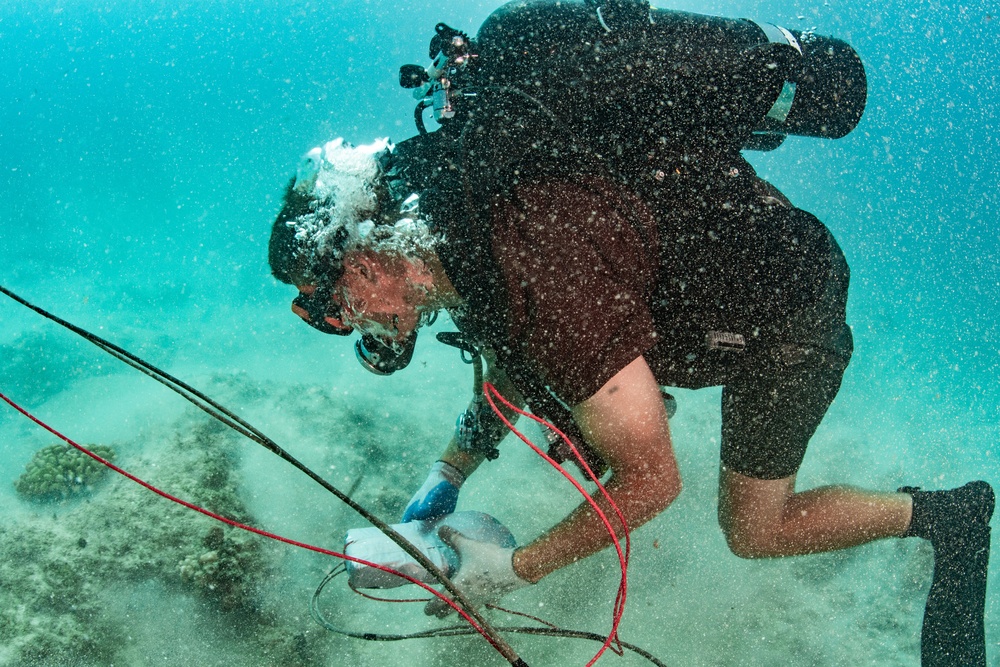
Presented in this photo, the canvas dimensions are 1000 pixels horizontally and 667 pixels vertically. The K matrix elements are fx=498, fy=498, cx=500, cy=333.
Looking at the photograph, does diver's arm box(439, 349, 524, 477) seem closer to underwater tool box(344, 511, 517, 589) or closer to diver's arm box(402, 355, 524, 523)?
diver's arm box(402, 355, 524, 523)

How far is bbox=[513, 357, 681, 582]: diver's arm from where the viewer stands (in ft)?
4.77

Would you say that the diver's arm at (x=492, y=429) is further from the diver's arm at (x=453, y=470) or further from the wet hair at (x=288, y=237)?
the wet hair at (x=288, y=237)

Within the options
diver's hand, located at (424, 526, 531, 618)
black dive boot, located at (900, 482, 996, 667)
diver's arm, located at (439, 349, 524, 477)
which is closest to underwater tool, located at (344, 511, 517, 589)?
diver's hand, located at (424, 526, 531, 618)

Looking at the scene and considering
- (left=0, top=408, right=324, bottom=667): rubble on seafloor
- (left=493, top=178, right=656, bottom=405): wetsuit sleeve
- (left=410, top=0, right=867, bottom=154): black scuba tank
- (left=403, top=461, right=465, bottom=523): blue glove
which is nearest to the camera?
(left=493, top=178, right=656, bottom=405): wetsuit sleeve

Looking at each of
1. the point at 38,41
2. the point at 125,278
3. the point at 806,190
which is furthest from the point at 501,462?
the point at 38,41

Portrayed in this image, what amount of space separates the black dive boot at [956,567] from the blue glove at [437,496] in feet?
7.71

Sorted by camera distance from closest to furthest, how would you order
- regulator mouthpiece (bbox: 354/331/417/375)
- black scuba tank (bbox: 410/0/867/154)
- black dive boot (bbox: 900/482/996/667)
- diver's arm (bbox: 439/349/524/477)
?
black scuba tank (bbox: 410/0/867/154), regulator mouthpiece (bbox: 354/331/417/375), black dive boot (bbox: 900/482/996/667), diver's arm (bbox: 439/349/524/477)

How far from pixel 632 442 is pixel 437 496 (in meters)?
1.65

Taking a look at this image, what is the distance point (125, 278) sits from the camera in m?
18.0

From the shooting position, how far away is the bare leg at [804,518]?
2322 mm

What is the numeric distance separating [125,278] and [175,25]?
56431mm

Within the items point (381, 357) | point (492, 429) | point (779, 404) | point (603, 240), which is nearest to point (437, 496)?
point (492, 429)

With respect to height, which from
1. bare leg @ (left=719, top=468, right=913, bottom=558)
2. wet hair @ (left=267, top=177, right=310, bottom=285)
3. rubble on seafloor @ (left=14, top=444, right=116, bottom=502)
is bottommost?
rubble on seafloor @ (left=14, top=444, right=116, bottom=502)

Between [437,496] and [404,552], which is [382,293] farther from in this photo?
[437,496]
